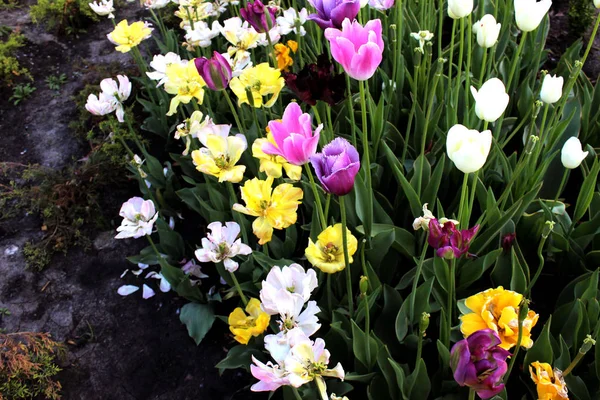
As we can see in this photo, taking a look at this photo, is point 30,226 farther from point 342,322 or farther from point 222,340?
point 342,322

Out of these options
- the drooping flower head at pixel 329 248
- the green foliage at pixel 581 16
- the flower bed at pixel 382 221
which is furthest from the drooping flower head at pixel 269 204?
the green foliage at pixel 581 16

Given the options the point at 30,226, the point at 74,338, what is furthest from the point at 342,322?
the point at 30,226

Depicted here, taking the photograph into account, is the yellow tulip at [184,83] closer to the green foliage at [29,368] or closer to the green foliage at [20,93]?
the green foliage at [29,368]

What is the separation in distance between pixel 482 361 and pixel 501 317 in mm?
318

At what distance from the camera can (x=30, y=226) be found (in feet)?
8.23

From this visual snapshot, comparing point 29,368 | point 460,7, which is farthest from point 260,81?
point 29,368

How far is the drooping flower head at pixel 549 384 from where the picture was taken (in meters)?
1.20

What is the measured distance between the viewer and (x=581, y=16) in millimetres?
2904

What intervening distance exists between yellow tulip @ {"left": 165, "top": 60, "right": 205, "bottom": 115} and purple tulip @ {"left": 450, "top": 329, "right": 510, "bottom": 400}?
1313mm

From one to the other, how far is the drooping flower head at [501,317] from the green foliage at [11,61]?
314 cm

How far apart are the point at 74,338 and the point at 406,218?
140cm

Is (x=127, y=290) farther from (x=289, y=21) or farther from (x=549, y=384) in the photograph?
(x=549, y=384)

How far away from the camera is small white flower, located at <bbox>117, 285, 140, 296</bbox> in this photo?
217 cm

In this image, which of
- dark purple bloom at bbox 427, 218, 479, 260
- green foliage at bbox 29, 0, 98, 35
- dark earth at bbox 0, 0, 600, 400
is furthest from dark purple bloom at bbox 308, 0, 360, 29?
green foliage at bbox 29, 0, 98, 35
